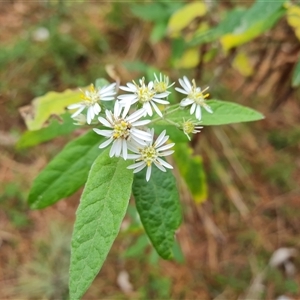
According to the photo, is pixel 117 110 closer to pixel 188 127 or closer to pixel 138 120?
pixel 138 120

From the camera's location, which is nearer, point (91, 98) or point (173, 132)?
point (91, 98)

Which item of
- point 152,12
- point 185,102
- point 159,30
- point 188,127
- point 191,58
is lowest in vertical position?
point 188,127

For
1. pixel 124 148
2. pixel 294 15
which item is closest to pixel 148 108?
pixel 124 148

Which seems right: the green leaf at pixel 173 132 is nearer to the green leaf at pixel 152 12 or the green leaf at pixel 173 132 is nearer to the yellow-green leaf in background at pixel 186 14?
the yellow-green leaf in background at pixel 186 14

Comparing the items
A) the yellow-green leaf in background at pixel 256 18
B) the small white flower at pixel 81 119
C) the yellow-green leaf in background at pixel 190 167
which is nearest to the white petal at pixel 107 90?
the small white flower at pixel 81 119

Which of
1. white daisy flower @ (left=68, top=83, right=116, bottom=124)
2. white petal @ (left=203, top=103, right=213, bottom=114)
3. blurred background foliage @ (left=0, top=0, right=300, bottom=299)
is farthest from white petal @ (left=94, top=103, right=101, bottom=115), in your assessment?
blurred background foliage @ (left=0, top=0, right=300, bottom=299)

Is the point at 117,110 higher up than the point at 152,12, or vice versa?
the point at 152,12

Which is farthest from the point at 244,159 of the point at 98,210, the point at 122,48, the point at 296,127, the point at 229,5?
the point at 98,210

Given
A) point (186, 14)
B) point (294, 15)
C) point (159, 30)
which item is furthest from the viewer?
point (159, 30)
